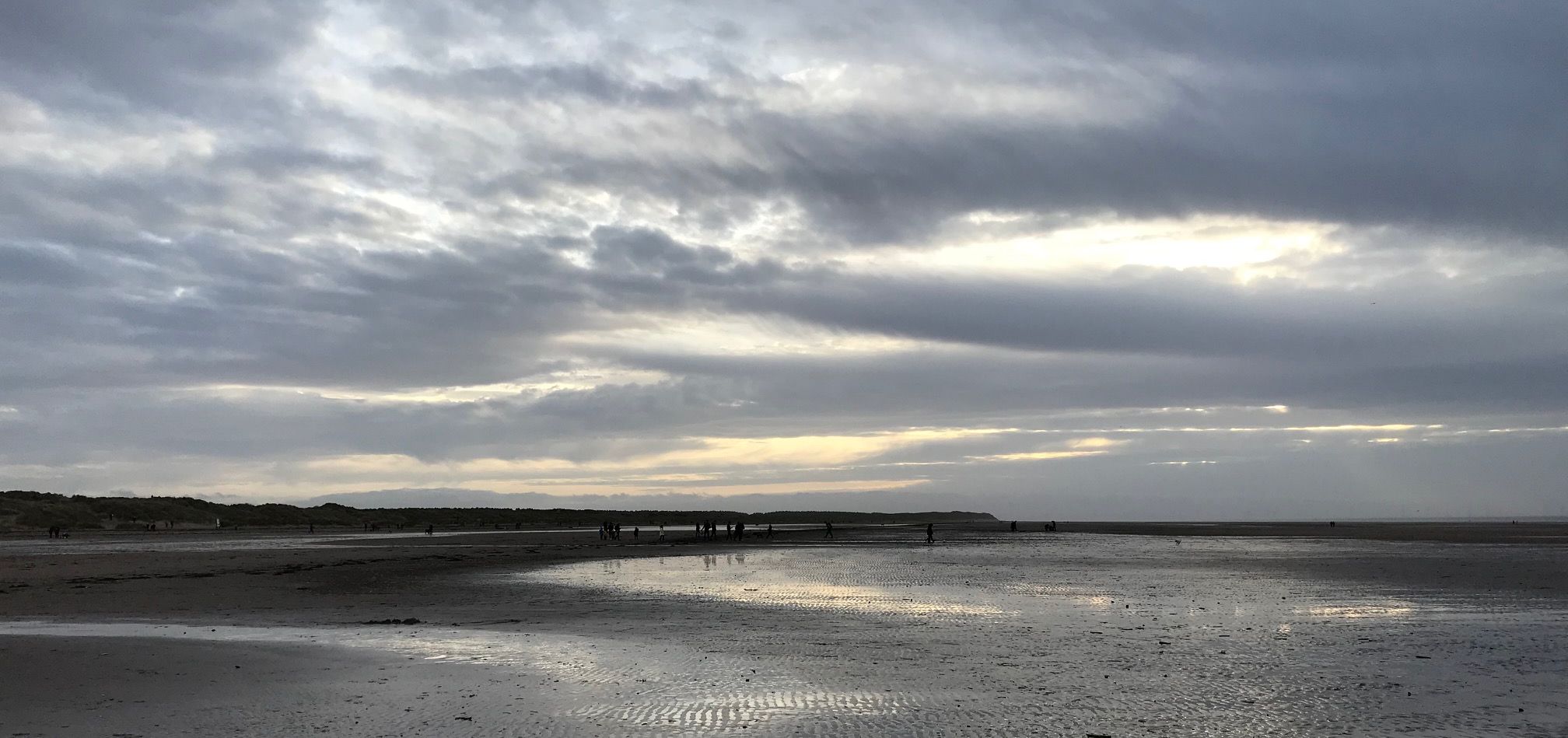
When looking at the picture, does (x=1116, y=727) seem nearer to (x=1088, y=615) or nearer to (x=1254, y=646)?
(x=1254, y=646)

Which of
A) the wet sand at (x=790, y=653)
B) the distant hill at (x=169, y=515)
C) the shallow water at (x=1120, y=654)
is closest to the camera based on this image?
the wet sand at (x=790, y=653)

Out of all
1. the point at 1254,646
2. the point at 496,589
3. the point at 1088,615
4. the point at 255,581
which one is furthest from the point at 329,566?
the point at 1254,646

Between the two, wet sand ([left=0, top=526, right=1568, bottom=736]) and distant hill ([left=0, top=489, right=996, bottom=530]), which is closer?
wet sand ([left=0, top=526, right=1568, bottom=736])

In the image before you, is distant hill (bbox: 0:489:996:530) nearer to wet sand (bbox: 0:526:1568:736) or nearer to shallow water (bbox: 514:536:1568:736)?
wet sand (bbox: 0:526:1568:736)

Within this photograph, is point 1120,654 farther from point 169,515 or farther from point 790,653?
point 169,515

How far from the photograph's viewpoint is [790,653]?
57.5 ft

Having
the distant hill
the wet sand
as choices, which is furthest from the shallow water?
the distant hill

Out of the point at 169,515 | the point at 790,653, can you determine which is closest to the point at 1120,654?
→ the point at 790,653

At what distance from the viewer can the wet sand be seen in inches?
485

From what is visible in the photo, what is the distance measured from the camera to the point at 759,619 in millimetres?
22812

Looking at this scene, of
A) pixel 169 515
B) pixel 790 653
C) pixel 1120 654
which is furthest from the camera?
pixel 169 515

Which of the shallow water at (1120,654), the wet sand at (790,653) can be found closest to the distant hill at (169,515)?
the wet sand at (790,653)

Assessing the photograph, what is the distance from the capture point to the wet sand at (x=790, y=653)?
40.4 feet

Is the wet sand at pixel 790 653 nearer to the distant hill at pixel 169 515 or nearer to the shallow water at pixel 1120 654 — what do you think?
the shallow water at pixel 1120 654
